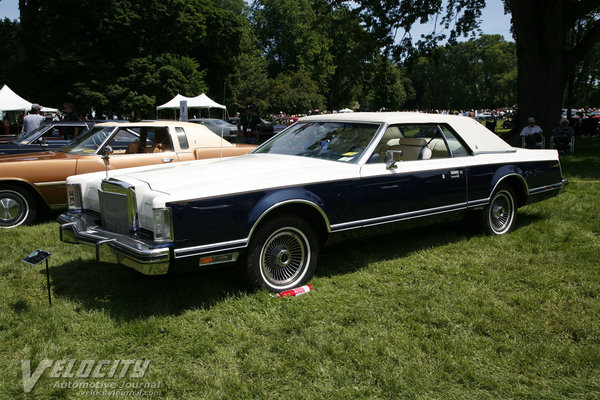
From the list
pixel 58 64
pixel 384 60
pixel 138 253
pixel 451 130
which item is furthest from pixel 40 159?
pixel 58 64

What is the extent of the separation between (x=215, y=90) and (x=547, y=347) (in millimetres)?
40737

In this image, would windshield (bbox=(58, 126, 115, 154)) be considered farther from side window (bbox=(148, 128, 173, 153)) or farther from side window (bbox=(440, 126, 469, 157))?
side window (bbox=(440, 126, 469, 157))

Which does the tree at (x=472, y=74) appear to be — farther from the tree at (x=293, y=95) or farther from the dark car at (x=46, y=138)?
the dark car at (x=46, y=138)

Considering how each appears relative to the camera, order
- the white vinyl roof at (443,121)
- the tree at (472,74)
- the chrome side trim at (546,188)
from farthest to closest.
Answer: the tree at (472,74) < the chrome side trim at (546,188) < the white vinyl roof at (443,121)

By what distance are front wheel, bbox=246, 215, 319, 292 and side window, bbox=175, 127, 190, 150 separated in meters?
3.73

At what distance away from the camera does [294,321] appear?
367 centimetres

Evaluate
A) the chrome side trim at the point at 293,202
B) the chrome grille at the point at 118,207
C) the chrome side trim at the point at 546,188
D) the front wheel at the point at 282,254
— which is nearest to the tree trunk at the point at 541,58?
the chrome side trim at the point at 546,188

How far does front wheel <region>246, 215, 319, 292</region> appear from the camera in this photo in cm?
400

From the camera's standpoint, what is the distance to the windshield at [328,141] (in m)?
4.82

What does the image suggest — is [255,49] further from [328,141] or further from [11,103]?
[328,141]

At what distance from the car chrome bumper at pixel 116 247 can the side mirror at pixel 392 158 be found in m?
2.24

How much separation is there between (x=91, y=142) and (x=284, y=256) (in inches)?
181

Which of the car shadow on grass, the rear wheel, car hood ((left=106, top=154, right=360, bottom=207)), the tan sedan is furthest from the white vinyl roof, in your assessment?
the rear wheel

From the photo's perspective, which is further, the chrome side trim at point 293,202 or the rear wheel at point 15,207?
the rear wheel at point 15,207
